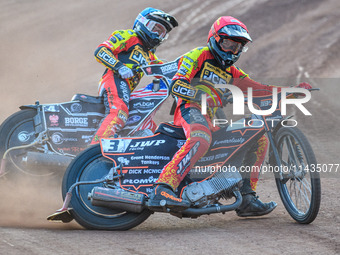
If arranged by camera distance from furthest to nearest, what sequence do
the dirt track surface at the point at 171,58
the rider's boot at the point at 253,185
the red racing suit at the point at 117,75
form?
the red racing suit at the point at 117,75, the rider's boot at the point at 253,185, the dirt track surface at the point at 171,58

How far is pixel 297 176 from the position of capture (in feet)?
21.2

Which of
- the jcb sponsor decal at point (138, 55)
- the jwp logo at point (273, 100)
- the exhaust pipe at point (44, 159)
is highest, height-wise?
the jcb sponsor decal at point (138, 55)

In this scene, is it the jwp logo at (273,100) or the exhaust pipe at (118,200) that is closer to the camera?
the exhaust pipe at (118,200)

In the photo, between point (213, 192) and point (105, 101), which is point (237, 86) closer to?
point (213, 192)

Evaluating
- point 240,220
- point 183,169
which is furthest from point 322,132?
point 183,169

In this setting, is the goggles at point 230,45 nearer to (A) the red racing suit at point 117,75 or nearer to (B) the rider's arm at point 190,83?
(B) the rider's arm at point 190,83

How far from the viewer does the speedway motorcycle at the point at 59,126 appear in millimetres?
8477

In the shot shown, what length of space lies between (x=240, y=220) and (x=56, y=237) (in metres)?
2.24

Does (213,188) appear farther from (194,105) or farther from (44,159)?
(44,159)

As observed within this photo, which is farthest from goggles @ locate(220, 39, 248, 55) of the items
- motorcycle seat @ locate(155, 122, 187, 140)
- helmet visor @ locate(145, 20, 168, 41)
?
helmet visor @ locate(145, 20, 168, 41)

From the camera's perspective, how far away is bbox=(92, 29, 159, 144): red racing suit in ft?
27.4

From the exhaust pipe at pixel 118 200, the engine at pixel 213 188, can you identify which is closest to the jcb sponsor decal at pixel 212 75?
the engine at pixel 213 188

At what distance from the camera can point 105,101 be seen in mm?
8594

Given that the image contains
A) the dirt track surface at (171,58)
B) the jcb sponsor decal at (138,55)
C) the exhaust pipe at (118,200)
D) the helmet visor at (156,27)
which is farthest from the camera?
the jcb sponsor decal at (138,55)
